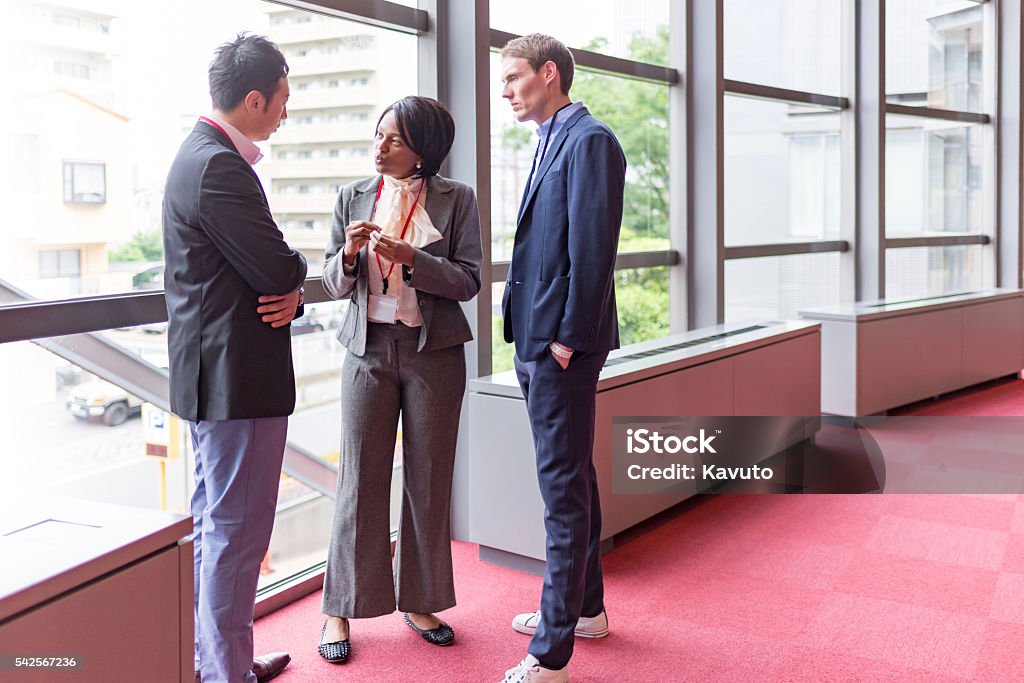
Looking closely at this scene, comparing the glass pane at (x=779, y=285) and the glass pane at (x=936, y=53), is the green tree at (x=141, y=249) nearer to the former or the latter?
the glass pane at (x=779, y=285)

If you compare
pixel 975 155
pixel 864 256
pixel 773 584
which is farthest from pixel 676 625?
pixel 975 155

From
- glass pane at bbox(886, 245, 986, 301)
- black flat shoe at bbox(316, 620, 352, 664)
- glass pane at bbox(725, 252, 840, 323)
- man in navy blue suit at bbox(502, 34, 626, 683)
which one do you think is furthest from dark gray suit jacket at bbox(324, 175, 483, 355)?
glass pane at bbox(886, 245, 986, 301)

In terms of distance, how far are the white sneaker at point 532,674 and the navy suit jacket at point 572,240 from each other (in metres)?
0.85

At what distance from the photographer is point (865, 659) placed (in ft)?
9.53

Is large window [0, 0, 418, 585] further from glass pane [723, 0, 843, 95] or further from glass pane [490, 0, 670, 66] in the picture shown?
glass pane [723, 0, 843, 95]

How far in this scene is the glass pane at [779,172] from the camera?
243 inches

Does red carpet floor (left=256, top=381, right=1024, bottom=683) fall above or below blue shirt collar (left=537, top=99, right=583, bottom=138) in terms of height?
below

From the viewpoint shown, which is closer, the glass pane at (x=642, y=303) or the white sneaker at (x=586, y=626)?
the white sneaker at (x=586, y=626)

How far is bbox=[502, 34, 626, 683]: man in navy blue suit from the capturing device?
2535 mm

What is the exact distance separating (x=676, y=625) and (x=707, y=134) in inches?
134

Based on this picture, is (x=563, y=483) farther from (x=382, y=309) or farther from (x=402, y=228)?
(x=402, y=228)

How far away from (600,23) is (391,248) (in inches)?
117

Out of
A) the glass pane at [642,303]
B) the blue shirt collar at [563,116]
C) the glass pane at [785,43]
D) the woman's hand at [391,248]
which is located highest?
the glass pane at [785,43]

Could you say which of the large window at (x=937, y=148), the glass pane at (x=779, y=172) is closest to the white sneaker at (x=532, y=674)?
the glass pane at (x=779, y=172)
